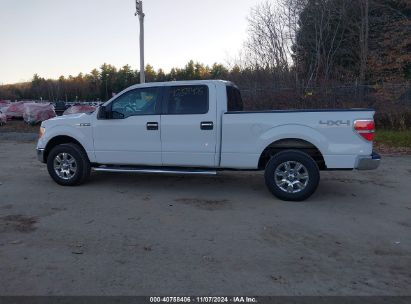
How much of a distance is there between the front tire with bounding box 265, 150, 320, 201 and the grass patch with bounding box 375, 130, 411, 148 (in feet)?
27.9

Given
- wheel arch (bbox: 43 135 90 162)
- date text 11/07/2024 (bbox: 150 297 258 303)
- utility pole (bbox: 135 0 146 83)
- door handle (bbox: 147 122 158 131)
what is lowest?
date text 11/07/2024 (bbox: 150 297 258 303)

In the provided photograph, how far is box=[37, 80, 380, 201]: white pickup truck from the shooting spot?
632 centimetres

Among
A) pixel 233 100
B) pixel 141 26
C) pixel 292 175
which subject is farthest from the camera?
pixel 141 26

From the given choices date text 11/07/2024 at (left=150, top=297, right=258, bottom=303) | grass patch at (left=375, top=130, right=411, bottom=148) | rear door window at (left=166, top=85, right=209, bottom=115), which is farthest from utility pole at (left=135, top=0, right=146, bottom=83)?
date text 11/07/2024 at (left=150, top=297, right=258, bottom=303)

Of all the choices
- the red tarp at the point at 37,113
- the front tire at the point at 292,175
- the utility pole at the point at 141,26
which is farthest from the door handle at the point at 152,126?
the red tarp at the point at 37,113

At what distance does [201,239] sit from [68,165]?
3.88 metres

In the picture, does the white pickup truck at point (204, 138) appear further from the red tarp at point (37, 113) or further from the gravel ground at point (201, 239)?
the red tarp at point (37, 113)

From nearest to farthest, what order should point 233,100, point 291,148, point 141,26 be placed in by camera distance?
point 291,148 → point 233,100 → point 141,26

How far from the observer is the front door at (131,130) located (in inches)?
282

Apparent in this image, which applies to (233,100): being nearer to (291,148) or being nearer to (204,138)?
(204,138)

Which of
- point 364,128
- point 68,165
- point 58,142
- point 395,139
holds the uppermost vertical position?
point 364,128

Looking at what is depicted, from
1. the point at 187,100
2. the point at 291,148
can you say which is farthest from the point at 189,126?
the point at 291,148

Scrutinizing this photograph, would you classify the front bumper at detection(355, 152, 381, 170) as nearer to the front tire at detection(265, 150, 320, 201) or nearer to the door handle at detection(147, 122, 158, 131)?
the front tire at detection(265, 150, 320, 201)

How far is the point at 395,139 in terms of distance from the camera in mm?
14133
